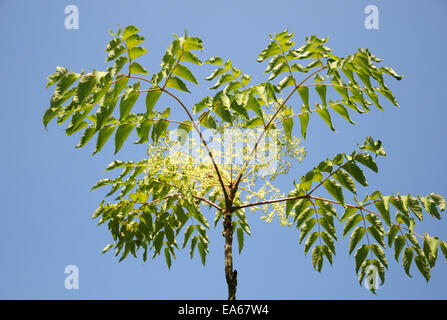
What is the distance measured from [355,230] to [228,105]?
48.4 inches

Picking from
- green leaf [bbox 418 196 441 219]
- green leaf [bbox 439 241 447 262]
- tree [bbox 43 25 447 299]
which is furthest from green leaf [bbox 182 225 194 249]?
green leaf [bbox 439 241 447 262]

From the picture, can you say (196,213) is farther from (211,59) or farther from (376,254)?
(376,254)

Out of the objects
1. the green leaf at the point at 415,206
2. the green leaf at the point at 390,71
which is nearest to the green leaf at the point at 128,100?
the green leaf at the point at 390,71

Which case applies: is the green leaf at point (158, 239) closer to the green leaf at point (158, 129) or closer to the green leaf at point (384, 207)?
the green leaf at point (158, 129)

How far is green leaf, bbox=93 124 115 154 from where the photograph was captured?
2754 mm

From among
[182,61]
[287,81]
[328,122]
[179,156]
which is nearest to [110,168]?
[179,156]

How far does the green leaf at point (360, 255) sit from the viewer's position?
2.74m

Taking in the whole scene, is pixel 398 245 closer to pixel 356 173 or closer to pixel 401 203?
pixel 401 203

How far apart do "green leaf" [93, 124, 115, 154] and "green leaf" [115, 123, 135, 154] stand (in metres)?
0.05

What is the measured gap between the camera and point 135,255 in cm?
328

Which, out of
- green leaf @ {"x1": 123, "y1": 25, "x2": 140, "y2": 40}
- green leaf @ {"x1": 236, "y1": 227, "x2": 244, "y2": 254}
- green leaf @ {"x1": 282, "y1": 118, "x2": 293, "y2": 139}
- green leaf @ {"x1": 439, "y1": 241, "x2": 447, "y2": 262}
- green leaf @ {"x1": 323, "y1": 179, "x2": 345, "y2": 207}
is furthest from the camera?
green leaf @ {"x1": 236, "y1": 227, "x2": 244, "y2": 254}

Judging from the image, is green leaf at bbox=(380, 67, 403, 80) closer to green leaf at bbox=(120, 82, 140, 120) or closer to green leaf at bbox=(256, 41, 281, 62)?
green leaf at bbox=(256, 41, 281, 62)

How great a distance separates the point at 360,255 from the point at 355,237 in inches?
4.8

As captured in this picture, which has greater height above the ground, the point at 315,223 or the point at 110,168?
the point at 110,168
